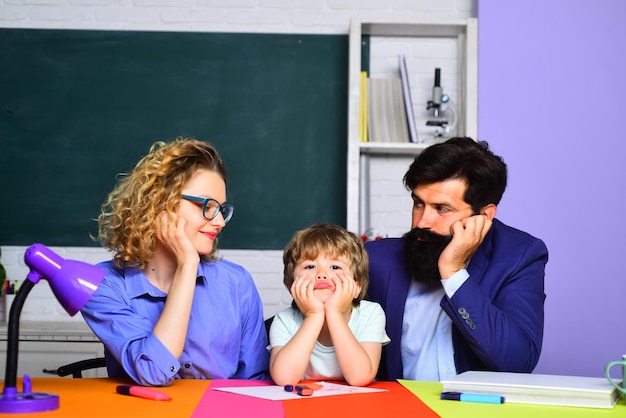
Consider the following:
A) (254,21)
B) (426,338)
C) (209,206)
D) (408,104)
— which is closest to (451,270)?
(426,338)

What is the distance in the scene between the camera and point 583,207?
3.77 meters

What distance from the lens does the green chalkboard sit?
3.97m

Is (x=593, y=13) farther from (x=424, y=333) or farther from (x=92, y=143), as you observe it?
(x=92, y=143)

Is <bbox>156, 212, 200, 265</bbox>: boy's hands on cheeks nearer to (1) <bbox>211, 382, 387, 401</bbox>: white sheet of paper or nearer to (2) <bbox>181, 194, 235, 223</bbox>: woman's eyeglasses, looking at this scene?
(2) <bbox>181, 194, 235, 223</bbox>: woman's eyeglasses

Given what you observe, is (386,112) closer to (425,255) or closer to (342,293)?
(425,255)

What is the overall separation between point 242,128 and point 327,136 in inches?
17.3

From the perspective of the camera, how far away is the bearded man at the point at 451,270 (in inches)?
82.0

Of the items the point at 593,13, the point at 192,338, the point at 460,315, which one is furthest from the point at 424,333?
the point at 593,13

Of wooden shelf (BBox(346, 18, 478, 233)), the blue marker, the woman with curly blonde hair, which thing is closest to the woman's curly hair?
the woman with curly blonde hair

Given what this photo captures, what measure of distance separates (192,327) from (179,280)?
7.5 inches

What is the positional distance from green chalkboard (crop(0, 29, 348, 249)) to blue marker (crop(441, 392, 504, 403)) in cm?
236

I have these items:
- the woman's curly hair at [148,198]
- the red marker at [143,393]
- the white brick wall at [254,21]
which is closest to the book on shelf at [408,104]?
the white brick wall at [254,21]

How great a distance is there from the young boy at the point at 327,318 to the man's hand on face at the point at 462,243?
0.21 metres

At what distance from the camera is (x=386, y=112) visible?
12.5ft
